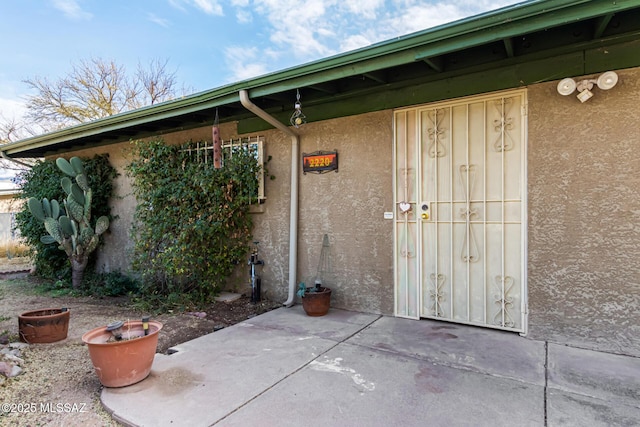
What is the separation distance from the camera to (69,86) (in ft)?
47.2

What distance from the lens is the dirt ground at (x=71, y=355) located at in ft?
7.70

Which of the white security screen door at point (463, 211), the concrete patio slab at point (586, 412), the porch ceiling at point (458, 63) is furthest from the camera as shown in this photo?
the white security screen door at point (463, 211)

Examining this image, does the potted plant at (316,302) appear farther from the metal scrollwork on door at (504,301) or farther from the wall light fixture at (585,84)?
the wall light fixture at (585,84)

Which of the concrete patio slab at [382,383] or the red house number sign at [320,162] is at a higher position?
the red house number sign at [320,162]

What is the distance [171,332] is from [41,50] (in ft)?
49.9

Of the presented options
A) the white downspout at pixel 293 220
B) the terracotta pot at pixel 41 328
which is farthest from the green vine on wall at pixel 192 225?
the terracotta pot at pixel 41 328

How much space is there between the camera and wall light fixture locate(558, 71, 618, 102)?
3000 mm

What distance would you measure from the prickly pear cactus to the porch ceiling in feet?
7.58

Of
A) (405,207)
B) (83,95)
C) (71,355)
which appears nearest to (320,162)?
(405,207)

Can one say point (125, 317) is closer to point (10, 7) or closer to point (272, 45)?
point (10, 7)

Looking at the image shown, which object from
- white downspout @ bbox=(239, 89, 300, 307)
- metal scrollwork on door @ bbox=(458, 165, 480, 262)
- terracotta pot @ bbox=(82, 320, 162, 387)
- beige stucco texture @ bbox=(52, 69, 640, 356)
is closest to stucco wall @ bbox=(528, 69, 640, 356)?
beige stucco texture @ bbox=(52, 69, 640, 356)

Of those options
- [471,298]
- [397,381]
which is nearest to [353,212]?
[471,298]

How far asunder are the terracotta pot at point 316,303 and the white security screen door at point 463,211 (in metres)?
0.87

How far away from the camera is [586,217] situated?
3.17 metres
